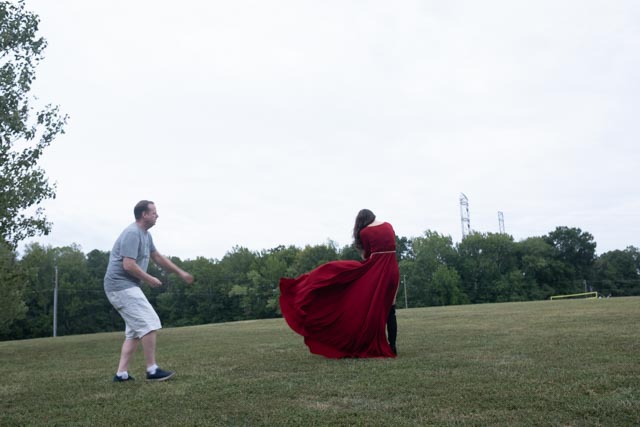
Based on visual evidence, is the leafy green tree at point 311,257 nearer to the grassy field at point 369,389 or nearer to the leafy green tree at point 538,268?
the leafy green tree at point 538,268

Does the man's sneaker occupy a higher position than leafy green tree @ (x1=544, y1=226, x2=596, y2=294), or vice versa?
leafy green tree @ (x1=544, y1=226, x2=596, y2=294)

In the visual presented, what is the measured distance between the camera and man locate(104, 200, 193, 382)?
6984mm

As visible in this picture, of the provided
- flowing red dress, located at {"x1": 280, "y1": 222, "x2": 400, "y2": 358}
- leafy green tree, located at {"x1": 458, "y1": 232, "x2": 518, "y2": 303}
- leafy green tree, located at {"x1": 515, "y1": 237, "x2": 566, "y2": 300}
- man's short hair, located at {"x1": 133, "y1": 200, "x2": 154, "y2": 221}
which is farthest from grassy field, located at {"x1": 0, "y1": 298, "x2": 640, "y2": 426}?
leafy green tree, located at {"x1": 515, "y1": 237, "x2": 566, "y2": 300}

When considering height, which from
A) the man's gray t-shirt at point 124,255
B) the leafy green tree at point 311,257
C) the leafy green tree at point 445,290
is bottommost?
the leafy green tree at point 445,290

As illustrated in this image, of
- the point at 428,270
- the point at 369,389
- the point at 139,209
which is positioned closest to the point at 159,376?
the point at 139,209

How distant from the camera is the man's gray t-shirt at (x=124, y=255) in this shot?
23.3ft

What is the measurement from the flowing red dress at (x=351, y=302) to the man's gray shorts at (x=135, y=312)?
2703mm

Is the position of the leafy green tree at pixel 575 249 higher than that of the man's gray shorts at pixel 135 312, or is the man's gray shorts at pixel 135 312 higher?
the leafy green tree at pixel 575 249

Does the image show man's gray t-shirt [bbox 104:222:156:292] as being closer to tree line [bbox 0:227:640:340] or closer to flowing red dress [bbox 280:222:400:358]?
flowing red dress [bbox 280:222:400:358]

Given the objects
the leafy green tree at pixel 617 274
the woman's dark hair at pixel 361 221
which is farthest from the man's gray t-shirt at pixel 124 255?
the leafy green tree at pixel 617 274

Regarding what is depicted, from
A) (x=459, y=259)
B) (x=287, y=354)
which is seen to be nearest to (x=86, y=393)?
(x=287, y=354)

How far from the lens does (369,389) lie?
18.3 ft

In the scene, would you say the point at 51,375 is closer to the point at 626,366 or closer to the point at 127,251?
the point at 127,251

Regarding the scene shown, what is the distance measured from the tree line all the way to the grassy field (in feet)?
250
